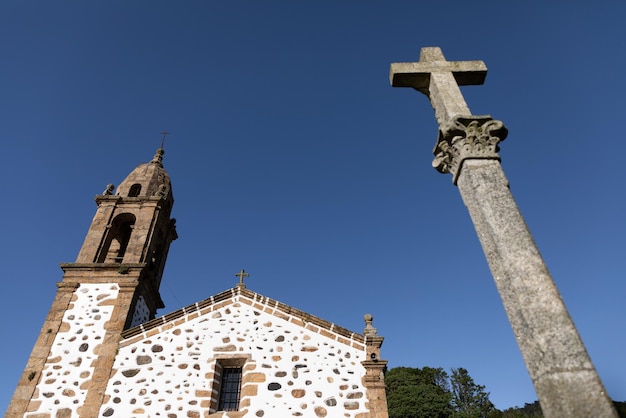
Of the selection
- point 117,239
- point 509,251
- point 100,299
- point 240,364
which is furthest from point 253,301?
point 509,251

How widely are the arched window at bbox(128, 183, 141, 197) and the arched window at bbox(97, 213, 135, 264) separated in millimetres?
1122

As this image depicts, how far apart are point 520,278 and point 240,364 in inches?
311

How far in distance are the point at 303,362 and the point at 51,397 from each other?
602 centimetres

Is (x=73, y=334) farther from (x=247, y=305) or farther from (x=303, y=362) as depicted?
(x=303, y=362)

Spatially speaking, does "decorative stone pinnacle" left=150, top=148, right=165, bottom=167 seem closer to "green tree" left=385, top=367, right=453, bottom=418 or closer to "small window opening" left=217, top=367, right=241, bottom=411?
"small window opening" left=217, top=367, right=241, bottom=411

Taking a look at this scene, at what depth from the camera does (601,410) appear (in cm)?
288

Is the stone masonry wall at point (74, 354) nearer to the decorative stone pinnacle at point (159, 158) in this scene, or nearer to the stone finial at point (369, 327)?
the decorative stone pinnacle at point (159, 158)

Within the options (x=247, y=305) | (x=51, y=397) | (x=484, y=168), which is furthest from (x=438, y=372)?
(x=484, y=168)

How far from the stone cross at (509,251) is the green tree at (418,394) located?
1351 inches

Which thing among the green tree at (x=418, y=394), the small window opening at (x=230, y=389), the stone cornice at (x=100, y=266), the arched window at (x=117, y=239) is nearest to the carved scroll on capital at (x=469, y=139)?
the small window opening at (x=230, y=389)

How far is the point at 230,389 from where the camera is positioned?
31.8ft

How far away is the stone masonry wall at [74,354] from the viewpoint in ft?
30.7

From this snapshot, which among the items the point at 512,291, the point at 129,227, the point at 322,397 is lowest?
the point at 512,291

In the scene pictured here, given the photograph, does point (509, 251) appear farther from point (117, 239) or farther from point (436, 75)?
point (117, 239)
